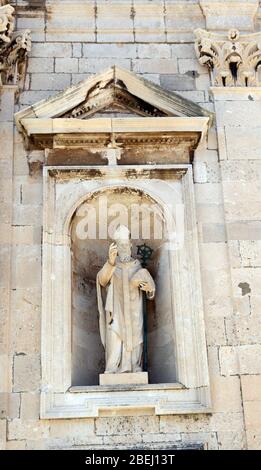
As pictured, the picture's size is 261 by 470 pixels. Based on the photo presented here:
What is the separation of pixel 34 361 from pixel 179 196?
7.20 ft

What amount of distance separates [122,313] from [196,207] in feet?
4.31

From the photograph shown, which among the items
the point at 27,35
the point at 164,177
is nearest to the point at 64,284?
the point at 164,177

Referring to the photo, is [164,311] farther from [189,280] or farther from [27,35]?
[27,35]

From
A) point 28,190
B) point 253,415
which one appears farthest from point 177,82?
point 253,415

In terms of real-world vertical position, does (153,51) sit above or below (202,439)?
above

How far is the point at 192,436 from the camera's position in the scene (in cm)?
706

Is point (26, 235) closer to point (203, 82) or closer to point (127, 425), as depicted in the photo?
point (127, 425)

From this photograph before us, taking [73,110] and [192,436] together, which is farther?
[73,110]

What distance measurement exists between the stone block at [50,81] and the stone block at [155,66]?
30.0 inches

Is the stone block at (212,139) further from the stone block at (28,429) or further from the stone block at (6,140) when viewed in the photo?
the stone block at (28,429)

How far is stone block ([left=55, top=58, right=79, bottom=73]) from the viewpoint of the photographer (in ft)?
28.8

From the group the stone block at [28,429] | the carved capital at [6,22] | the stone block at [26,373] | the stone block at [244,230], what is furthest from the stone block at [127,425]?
the carved capital at [6,22]

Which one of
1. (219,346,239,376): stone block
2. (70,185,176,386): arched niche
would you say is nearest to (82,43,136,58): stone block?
(70,185,176,386): arched niche

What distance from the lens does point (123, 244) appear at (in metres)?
7.98
